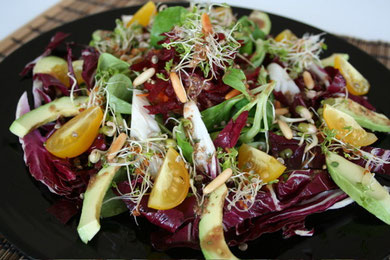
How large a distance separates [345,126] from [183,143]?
39.4 inches

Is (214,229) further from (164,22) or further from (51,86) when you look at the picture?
(164,22)

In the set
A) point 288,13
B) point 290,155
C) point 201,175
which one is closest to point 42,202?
point 201,175

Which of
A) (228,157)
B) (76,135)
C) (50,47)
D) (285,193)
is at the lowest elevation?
(285,193)

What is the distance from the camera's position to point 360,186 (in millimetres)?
2074

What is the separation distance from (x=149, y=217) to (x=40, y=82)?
1.33 metres

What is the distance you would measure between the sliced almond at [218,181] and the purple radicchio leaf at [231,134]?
0.68 feet

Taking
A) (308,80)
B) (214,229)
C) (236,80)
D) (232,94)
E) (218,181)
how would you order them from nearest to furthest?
(214,229) < (218,181) < (236,80) < (232,94) < (308,80)

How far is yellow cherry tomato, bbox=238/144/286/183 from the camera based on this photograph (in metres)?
2.13

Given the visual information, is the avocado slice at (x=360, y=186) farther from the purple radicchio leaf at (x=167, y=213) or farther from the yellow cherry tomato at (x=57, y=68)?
the yellow cherry tomato at (x=57, y=68)

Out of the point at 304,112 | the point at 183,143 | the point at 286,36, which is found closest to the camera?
the point at 183,143

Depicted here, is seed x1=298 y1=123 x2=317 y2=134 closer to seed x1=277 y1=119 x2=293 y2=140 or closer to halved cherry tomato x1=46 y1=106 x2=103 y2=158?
seed x1=277 y1=119 x2=293 y2=140

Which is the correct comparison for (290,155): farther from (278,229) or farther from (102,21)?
(102,21)

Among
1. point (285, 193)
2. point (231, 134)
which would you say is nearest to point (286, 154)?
point (285, 193)

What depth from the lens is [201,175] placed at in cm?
217
